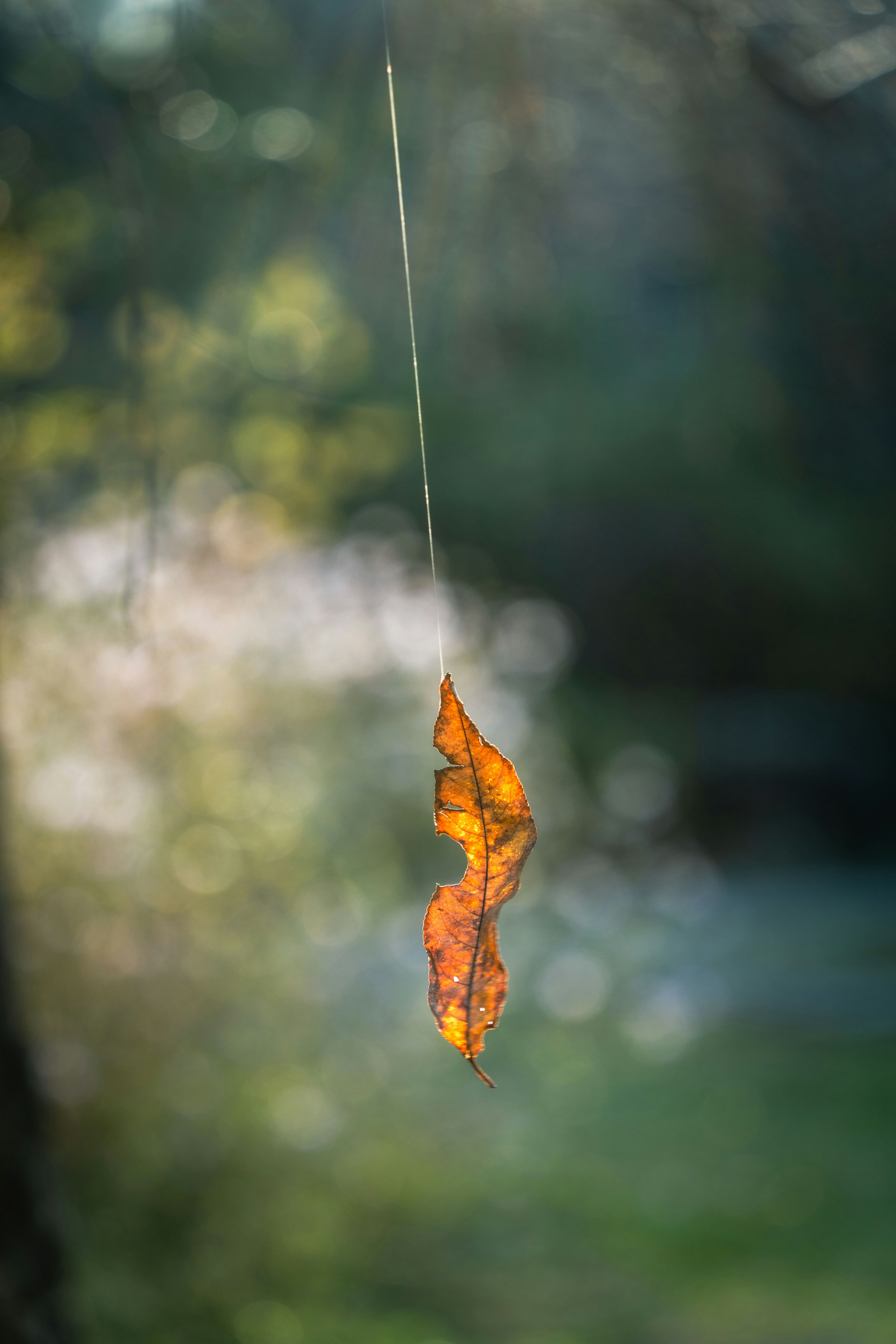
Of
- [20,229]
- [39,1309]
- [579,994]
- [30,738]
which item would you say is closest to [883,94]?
[20,229]

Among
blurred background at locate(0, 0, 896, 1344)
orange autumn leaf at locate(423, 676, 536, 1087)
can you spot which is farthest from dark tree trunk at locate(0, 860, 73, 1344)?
orange autumn leaf at locate(423, 676, 536, 1087)

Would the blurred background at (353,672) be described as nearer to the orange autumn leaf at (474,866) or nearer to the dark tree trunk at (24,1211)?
the dark tree trunk at (24,1211)

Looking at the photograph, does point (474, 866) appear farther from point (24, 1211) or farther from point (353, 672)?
point (353, 672)

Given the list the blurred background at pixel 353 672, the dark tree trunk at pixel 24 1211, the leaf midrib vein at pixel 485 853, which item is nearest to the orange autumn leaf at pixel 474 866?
the leaf midrib vein at pixel 485 853

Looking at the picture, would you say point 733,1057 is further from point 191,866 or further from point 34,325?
point 34,325

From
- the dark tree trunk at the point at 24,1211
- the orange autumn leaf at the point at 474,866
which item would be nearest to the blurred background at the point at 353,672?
the dark tree trunk at the point at 24,1211

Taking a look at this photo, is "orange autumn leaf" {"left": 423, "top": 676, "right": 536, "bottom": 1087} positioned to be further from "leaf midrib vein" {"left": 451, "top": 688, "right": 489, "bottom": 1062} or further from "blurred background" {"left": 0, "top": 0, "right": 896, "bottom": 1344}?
"blurred background" {"left": 0, "top": 0, "right": 896, "bottom": 1344}

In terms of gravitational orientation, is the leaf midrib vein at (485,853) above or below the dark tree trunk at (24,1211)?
above

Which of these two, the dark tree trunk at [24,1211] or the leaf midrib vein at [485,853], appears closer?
the leaf midrib vein at [485,853]
